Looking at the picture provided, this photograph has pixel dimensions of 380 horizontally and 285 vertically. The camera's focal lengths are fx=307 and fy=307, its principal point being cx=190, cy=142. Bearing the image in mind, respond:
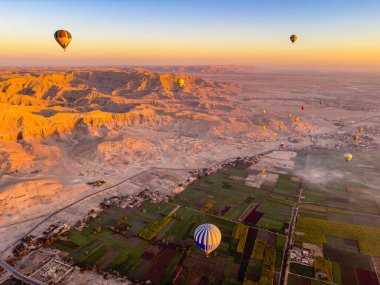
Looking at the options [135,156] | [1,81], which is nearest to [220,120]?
[135,156]

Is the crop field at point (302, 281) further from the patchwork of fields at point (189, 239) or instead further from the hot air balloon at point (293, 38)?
the hot air balloon at point (293, 38)

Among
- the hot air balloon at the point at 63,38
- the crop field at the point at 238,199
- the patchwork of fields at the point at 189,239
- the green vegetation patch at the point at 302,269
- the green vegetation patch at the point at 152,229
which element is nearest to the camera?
the green vegetation patch at the point at 302,269

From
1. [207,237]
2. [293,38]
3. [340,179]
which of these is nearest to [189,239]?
[207,237]

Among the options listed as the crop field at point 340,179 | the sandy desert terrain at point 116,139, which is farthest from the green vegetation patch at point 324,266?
the sandy desert terrain at point 116,139

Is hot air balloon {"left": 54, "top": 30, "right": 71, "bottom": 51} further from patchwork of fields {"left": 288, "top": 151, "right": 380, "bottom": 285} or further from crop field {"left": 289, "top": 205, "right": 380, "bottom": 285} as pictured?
crop field {"left": 289, "top": 205, "right": 380, "bottom": 285}

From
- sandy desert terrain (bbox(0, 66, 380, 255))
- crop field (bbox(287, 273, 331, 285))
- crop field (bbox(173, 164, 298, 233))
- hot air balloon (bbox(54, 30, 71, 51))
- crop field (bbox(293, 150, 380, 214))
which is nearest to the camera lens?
crop field (bbox(287, 273, 331, 285))

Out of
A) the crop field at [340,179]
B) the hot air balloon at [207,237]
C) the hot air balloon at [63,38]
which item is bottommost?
the crop field at [340,179]

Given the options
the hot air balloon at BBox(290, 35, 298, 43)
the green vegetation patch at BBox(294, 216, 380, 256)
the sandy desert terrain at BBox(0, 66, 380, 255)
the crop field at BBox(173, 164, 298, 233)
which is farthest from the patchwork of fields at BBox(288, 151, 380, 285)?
the hot air balloon at BBox(290, 35, 298, 43)

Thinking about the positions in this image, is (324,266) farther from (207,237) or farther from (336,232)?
(207,237)
